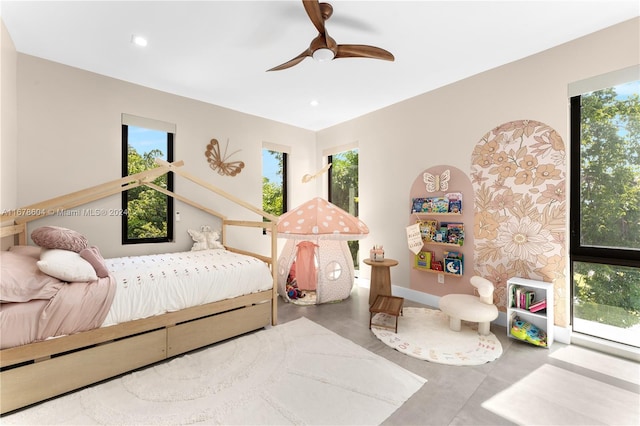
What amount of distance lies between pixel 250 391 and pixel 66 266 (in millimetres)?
1533

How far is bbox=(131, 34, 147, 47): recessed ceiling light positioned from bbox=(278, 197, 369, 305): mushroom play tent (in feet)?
7.95

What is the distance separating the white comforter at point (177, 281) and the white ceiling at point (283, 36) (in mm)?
2104

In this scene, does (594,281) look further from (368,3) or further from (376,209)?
(368,3)

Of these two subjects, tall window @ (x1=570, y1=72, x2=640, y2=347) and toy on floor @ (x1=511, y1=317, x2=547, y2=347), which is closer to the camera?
tall window @ (x1=570, y1=72, x2=640, y2=347)

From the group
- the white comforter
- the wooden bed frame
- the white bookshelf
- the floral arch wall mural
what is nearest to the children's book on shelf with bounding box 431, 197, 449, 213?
the floral arch wall mural

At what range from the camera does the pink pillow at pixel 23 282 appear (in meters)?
1.67

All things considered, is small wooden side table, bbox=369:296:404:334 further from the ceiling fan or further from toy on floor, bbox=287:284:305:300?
the ceiling fan

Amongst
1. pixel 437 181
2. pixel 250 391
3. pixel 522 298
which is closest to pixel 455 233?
pixel 437 181

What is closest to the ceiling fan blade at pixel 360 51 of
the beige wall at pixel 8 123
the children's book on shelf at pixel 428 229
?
the children's book on shelf at pixel 428 229

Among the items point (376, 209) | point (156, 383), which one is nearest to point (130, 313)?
point (156, 383)

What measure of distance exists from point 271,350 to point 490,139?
127 inches

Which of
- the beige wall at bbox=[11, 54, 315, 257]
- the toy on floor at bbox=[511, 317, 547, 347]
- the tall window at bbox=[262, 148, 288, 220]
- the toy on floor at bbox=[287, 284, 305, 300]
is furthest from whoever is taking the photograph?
the tall window at bbox=[262, 148, 288, 220]

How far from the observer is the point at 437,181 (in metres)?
3.56

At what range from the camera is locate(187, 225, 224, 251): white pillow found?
376 cm
